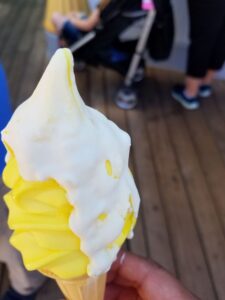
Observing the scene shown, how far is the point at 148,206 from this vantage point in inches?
65.1

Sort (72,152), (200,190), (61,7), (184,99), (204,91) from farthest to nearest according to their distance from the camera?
(61,7), (204,91), (184,99), (200,190), (72,152)

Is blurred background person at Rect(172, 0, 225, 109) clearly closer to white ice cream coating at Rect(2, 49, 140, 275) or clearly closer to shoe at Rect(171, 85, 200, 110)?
shoe at Rect(171, 85, 200, 110)

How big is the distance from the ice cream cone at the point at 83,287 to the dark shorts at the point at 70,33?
1.84 m

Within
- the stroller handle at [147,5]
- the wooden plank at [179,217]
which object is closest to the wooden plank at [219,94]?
the wooden plank at [179,217]

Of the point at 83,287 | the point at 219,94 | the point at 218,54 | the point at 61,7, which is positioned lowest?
the point at 219,94

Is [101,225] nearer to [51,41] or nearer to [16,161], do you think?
[16,161]

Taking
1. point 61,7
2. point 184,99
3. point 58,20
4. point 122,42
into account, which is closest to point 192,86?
point 184,99

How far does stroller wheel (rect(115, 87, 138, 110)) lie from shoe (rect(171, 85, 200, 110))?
0.94 ft

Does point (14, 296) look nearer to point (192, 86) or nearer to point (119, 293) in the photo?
point (119, 293)

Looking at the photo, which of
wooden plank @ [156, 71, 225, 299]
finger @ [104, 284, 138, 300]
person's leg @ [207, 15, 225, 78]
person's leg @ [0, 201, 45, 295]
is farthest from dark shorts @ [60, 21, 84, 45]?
finger @ [104, 284, 138, 300]

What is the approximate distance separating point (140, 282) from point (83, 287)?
264mm

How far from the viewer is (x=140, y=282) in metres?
0.91

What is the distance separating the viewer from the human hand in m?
0.86

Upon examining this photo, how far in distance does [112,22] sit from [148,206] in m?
1.05
